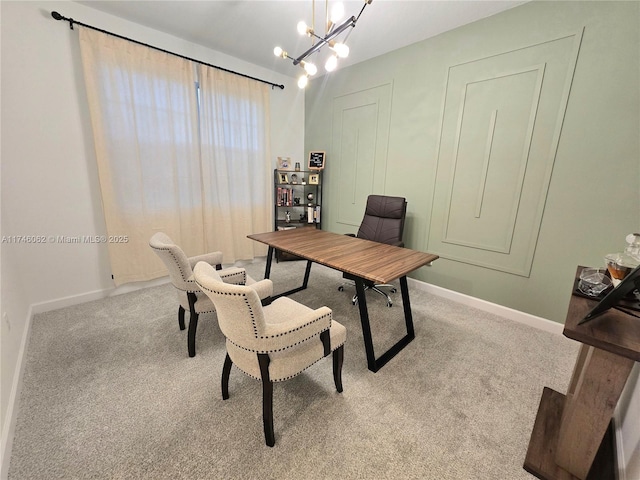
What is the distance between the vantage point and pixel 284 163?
4090 mm

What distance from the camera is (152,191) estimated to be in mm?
2873

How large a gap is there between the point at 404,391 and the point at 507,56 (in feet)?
9.69

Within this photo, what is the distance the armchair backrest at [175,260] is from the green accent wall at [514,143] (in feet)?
8.39

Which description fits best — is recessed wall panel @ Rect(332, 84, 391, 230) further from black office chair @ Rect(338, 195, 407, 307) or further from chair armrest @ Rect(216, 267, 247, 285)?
chair armrest @ Rect(216, 267, 247, 285)

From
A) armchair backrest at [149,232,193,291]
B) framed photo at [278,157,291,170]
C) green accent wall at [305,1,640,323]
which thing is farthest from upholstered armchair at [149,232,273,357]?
framed photo at [278,157,291,170]

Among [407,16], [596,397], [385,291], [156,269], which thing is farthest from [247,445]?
[407,16]

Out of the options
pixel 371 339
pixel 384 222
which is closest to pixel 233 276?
pixel 371 339

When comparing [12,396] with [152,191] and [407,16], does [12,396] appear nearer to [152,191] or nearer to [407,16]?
[152,191]

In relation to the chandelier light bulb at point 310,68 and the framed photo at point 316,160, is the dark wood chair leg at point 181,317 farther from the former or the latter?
the framed photo at point 316,160

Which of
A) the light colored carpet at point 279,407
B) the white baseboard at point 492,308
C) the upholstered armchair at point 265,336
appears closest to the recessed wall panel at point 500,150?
the white baseboard at point 492,308

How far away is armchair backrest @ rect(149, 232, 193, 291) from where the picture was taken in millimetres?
1662

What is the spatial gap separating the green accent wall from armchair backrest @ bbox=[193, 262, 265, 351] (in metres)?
2.50

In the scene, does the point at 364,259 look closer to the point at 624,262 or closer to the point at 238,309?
the point at 238,309

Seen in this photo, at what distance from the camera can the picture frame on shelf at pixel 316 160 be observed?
157 inches
